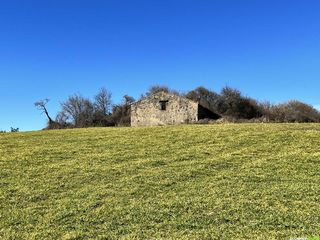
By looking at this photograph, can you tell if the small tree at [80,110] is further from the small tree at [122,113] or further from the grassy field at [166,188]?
the grassy field at [166,188]

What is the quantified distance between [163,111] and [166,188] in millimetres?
32270

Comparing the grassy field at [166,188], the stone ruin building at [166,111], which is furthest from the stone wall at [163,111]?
the grassy field at [166,188]

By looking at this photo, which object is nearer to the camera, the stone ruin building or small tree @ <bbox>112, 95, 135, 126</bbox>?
the stone ruin building

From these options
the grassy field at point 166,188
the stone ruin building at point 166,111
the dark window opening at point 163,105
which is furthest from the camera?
the dark window opening at point 163,105

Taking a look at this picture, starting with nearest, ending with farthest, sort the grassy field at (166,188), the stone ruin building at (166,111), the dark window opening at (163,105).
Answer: the grassy field at (166,188)
the stone ruin building at (166,111)
the dark window opening at (163,105)

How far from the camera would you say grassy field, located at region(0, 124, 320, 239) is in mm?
7402

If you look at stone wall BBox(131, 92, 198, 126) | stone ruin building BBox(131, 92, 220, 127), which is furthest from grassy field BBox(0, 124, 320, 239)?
stone wall BBox(131, 92, 198, 126)

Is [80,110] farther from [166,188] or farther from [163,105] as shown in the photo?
[166,188]

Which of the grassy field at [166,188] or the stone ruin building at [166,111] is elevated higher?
the stone ruin building at [166,111]

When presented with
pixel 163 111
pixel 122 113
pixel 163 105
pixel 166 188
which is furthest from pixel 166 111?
pixel 166 188

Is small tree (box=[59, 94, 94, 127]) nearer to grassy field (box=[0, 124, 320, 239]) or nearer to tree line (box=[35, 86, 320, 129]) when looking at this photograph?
tree line (box=[35, 86, 320, 129])

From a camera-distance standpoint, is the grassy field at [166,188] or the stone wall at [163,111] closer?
the grassy field at [166,188]

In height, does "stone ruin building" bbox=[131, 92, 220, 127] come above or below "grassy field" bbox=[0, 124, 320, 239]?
above

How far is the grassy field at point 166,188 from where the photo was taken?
7.40 m
